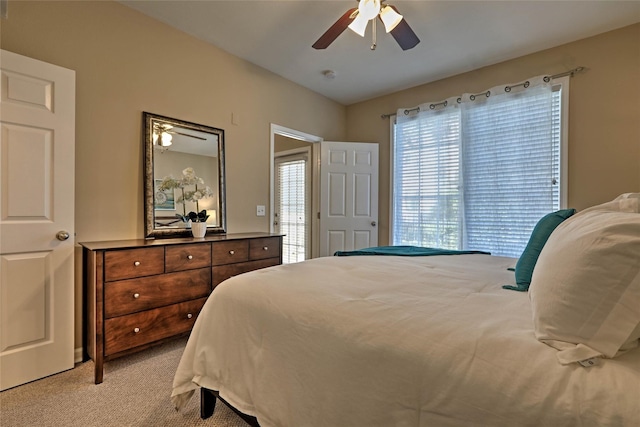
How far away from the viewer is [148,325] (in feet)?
6.75

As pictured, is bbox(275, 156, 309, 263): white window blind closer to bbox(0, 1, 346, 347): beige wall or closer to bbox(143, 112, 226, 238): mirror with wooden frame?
bbox(0, 1, 346, 347): beige wall

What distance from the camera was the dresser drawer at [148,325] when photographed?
1902mm

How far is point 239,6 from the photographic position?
7.84 ft

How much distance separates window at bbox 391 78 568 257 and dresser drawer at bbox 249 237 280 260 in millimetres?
1829

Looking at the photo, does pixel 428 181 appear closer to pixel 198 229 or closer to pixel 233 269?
pixel 233 269

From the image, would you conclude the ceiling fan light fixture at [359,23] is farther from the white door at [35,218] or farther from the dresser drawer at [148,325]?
the dresser drawer at [148,325]

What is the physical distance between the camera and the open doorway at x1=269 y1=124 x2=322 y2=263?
14.0ft

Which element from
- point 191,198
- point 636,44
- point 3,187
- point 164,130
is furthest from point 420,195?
point 3,187

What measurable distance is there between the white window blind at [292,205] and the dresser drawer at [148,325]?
8.13 feet

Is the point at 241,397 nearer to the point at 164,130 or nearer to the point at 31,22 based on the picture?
the point at 164,130

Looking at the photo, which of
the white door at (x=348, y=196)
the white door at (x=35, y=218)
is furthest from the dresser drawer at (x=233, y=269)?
the white door at (x=348, y=196)

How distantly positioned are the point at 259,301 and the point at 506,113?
3.33m

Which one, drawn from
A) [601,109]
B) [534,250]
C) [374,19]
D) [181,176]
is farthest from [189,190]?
[601,109]

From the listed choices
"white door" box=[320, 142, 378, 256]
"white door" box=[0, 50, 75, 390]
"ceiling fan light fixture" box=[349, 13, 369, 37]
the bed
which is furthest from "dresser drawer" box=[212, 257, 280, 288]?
"ceiling fan light fixture" box=[349, 13, 369, 37]
